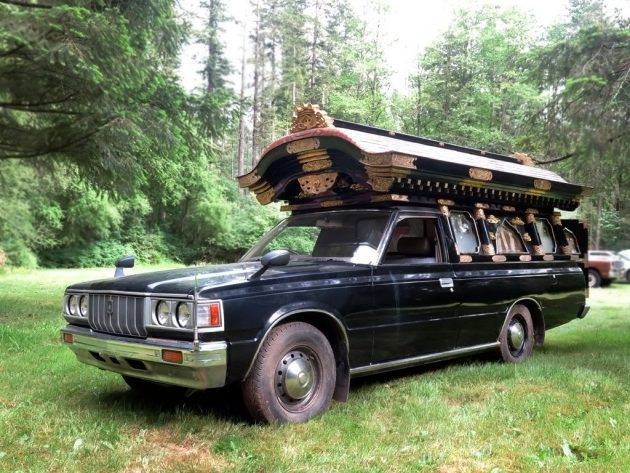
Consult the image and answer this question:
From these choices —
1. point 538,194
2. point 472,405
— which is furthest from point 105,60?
point 472,405

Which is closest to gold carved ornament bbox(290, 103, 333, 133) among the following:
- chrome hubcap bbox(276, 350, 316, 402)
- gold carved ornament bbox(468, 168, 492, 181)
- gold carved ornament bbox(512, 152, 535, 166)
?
gold carved ornament bbox(468, 168, 492, 181)

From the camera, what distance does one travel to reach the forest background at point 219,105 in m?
7.63

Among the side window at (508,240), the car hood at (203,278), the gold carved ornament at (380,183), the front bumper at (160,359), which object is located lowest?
the front bumper at (160,359)

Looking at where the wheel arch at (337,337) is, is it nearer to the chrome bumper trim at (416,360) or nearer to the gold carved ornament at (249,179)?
the chrome bumper trim at (416,360)

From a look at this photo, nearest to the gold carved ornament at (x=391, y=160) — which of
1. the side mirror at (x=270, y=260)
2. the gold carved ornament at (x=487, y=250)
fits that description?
the side mirror at (x=270, y=260)

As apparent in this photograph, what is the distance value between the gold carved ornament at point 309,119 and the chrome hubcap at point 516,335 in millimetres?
3203

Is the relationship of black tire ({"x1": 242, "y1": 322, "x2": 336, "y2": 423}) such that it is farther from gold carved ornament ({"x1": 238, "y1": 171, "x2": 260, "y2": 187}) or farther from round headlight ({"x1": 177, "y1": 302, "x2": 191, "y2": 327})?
gold carved ornament ({"x1": 238, "y1": 171, "x2": 260, "y2": 187})

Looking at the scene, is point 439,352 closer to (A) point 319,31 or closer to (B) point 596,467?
(B) point 596,467

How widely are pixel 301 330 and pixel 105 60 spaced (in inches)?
219

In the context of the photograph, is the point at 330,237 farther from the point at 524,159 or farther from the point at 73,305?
the point at 524,159

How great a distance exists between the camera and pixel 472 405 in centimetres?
476

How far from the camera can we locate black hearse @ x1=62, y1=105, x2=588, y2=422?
13.0ft

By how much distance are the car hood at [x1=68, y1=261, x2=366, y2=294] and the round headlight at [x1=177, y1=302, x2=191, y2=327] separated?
94 mm

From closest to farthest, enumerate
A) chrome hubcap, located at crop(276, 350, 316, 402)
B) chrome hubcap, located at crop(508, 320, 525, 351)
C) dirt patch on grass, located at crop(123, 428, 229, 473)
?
dirt patch on grass, located at crop(123, 428, 229, 473)
chrome hubcap, located at crop(276, 350, 316, 402)
chrome hubcap, located at crop(508, 320, 525, 351)
